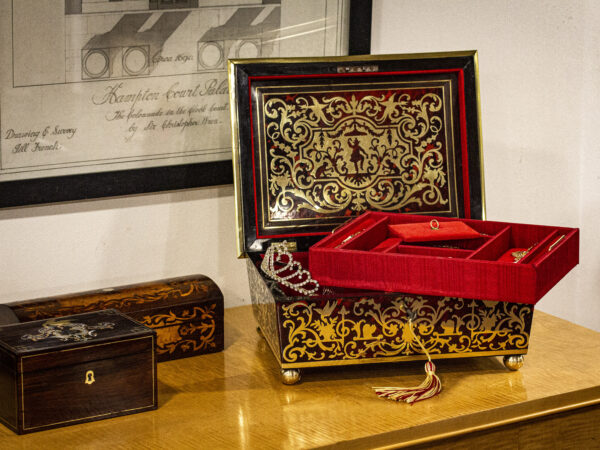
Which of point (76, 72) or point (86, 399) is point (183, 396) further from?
point (76, 72)

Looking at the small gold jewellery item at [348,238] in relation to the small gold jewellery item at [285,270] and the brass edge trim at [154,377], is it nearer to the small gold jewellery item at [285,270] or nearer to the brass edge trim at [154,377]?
the small gold jewellery item at [285,270]

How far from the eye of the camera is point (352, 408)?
96cm

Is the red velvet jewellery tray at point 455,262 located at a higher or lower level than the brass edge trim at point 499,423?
higher

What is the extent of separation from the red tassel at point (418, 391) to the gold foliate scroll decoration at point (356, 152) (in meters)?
0.33

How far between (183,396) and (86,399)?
147 mm

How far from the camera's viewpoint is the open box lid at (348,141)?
3.91ft

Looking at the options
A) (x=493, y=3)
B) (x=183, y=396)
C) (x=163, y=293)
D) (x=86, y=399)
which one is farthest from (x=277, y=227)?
(x=493, y=3)

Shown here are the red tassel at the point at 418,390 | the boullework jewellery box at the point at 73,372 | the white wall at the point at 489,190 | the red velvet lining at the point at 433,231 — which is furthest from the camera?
the white wall at the point at 489,190

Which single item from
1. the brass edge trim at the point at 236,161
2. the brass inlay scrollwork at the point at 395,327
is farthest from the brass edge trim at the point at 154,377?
the brass edge trim at the point at 236,161

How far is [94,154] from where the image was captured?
47.6 inches

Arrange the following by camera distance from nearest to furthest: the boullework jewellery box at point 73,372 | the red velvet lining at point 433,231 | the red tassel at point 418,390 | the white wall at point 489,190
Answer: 1. the boullework jewellery box at point 73,372
2. the red tassel at point 418,390
3. the red velvet lining at point 433,231
4. the white wall at point 489,190

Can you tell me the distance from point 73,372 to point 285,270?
0.37 meters

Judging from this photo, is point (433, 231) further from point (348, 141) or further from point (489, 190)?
point (489, 190)

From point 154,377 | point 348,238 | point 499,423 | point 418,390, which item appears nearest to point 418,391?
point 418,390
